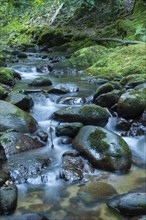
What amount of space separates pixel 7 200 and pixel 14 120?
2.39 m

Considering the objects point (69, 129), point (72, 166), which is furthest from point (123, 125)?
point (72, 166)

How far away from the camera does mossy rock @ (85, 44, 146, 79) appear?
10438 mm

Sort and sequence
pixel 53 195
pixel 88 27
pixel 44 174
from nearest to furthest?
1. pixel 53 195
2. pixel 44 174
3. pixel 88 27

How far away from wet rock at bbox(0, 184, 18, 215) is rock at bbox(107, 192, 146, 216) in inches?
47.4

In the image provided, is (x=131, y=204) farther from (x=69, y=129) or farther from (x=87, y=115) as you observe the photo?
(x=87, y=115)

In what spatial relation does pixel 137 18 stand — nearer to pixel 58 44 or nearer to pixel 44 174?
pixel 58 44

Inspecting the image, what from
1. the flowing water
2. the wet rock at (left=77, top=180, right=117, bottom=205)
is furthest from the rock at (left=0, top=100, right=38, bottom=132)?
the wet rock at (left=77, top=180, right=117, bottom=205)

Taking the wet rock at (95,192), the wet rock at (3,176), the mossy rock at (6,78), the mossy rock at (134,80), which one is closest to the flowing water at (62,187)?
the wet rock at (95,192)

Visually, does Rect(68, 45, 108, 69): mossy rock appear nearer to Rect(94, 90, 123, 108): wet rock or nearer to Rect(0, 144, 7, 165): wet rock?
Rect(94, 90, 123, 108): wet rock

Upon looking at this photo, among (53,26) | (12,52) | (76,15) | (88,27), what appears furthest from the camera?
(53,26)

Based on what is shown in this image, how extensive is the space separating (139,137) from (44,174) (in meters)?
2.27

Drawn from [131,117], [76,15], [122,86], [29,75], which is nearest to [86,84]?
[122,86]

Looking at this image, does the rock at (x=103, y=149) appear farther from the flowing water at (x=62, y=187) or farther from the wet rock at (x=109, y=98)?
the wet rock at (x=109, y=98)

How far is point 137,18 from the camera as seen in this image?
16.0m
